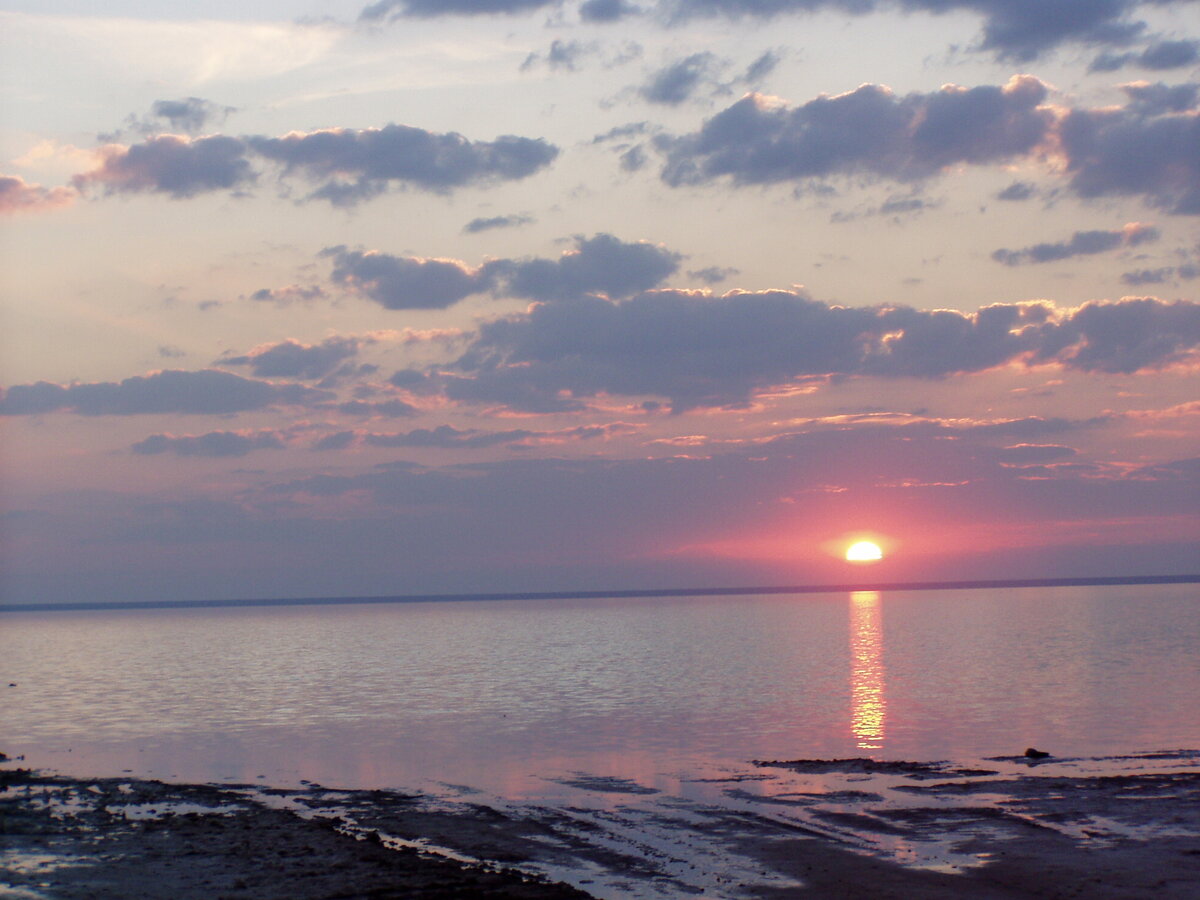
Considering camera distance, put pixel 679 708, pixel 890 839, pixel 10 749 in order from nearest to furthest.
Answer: pixel 890 839 → pixel 10 749 → pixel 679 708

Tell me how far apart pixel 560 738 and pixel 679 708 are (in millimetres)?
13179

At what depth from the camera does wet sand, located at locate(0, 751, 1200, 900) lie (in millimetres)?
24594

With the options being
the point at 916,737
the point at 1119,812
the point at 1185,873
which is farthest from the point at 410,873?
the point at 916,737

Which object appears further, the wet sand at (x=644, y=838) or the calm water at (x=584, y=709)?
the calm water at (x=584, y=709)

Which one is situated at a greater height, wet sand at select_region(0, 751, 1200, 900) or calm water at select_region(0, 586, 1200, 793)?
wet sand at select_region(0, 751, 1200, 900)

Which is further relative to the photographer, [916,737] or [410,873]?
[916,737]

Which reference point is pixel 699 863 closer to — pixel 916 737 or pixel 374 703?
pixel 916 737

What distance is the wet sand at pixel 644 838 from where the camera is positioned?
24594 millimetres

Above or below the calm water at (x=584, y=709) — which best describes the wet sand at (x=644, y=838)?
above

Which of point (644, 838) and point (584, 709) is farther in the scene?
point (584, 709)

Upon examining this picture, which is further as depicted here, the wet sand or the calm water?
the calm water

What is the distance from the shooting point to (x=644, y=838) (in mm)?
29938

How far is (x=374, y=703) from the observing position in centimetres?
6856

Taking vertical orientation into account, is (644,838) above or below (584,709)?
above
